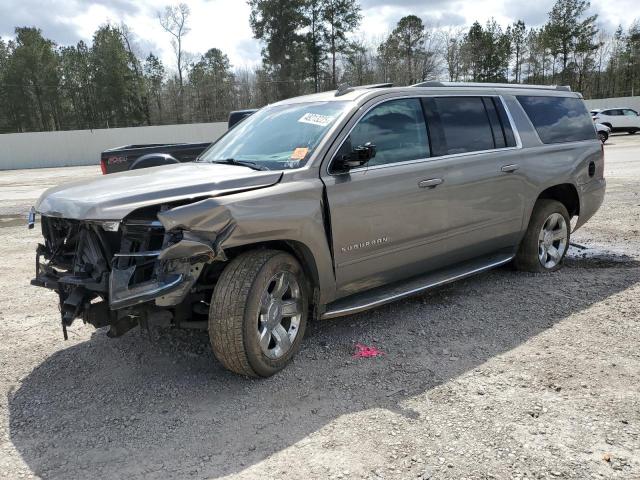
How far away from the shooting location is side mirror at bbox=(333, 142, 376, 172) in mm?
3736

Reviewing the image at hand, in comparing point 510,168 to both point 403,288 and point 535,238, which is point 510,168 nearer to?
point 535,238

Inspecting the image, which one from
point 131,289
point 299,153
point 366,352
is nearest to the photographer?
point 131,289

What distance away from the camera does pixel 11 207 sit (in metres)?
13.6

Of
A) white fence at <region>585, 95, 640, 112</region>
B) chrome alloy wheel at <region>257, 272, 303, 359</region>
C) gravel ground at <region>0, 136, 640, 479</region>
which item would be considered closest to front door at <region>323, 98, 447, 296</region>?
chrome alloy wheel at <region>257, 272, 303, 359</region>

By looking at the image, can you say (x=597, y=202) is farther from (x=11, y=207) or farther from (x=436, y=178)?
(x=11, y=207)

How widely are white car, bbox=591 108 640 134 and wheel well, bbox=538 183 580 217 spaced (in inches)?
1207

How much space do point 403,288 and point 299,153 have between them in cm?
139

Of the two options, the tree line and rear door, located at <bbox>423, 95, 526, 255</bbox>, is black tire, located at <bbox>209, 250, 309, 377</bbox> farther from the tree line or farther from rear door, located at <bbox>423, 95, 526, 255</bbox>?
the tree line

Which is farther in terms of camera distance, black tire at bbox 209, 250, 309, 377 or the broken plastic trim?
black tire at bbox 209, 250, 309, 377

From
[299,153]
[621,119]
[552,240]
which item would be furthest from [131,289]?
[621,119]

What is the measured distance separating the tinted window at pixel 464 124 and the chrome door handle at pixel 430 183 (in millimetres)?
328

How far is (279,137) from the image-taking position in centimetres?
422

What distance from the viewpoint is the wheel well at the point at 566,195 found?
5780 millimetres

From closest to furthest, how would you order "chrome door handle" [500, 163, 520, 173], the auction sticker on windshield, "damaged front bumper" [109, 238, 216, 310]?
"damaged front bumper" [109, 238, 216, 310] → the auction sticker on windshield → "chrome door handle" [500, 163, 520, 173]
